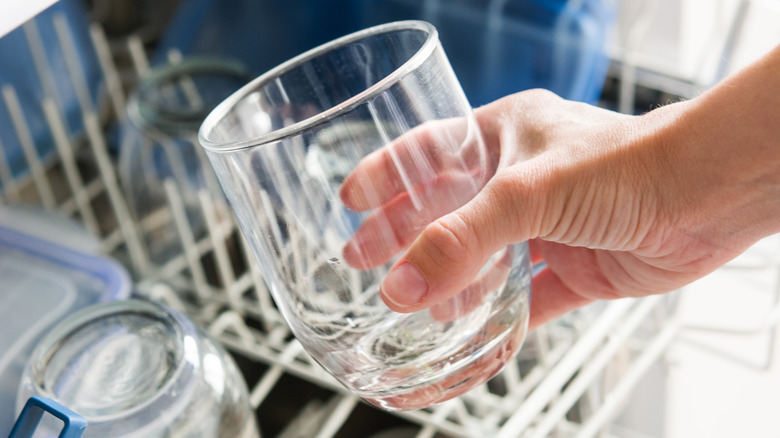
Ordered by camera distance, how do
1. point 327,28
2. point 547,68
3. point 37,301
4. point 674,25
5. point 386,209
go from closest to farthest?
point 386,209 < point 37,301 < point 547,68 < point 327,28 < point 674,25

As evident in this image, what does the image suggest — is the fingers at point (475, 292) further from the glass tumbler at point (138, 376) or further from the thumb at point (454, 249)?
the glass tumbler at point (138, 376)

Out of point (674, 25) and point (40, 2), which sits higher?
point (40, 2)

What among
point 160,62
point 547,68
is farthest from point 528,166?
point 160,62

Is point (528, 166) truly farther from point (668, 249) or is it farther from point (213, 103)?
point (213, 103)

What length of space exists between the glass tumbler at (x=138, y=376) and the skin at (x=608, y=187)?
12 cm

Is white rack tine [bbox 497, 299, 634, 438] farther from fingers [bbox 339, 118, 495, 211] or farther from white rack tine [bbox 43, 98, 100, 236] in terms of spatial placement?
white rack tine [bbox 43, 98, 100, 236]

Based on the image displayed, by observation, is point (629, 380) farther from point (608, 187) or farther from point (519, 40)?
point (519, 40)

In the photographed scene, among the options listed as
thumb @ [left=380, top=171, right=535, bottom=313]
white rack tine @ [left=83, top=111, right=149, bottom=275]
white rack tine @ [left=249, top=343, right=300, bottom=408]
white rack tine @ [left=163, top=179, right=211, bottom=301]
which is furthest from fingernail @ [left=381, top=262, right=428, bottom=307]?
white rack tine @ [left=83, top=111, right=149, bottom=275]

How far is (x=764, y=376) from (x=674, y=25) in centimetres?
38

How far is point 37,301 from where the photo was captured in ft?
1.90

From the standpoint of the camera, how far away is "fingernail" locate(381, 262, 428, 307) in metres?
0.35

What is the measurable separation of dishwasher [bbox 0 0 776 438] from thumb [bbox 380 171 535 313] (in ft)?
0.47

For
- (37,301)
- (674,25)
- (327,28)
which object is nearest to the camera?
(37,301)

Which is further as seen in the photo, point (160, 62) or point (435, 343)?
point (160, 62)
